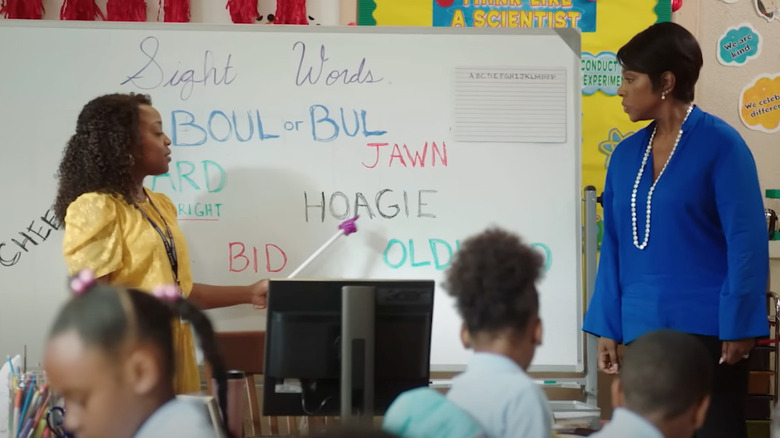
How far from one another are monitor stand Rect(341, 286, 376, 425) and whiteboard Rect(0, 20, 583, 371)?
0.86m

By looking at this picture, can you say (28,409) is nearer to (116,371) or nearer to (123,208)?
(123,208)

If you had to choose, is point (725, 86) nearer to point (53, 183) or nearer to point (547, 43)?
point (547, 43)

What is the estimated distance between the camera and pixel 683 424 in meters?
1.36

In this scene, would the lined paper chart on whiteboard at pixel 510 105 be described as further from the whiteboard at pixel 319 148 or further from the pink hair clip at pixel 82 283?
the pink hair clip at pixel 82 283

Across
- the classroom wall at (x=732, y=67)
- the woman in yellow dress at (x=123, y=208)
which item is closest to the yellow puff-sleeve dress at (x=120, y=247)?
the woman in yellow dress at (x=123, y=208)

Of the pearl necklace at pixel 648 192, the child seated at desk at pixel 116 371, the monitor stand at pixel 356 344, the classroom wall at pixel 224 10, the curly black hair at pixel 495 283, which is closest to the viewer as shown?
the child seated at desk at pixel 116 371

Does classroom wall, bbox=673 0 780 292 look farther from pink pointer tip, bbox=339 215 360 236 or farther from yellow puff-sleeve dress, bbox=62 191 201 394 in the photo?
yellow puff-sleeve dress, bbox=62 191 201 394

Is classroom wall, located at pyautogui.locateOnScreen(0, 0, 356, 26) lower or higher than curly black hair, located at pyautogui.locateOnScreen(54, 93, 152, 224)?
higher

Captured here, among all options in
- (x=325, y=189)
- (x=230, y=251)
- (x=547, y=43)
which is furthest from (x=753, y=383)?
(x=230, y=251)

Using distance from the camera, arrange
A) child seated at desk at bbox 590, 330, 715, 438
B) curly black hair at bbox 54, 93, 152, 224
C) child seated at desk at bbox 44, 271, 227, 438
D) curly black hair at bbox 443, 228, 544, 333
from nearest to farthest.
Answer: child seated at desk at bbox 44, 271, 227, 438, child seated at desk at bbox 590, 330, 715, 438, curly black hair at bbox 443, 228, 544, 333, curly black hair at bbox 54, 93, 152, 224

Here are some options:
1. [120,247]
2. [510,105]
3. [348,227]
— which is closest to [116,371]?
[120,247]

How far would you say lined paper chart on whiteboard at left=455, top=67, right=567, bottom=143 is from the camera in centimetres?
287

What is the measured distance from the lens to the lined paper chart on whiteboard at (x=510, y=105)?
2867 millimetres

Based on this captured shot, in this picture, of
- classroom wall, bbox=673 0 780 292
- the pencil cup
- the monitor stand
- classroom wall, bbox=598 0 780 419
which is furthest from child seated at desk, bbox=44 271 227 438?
classroom wall, bbox=673 0 780 292
